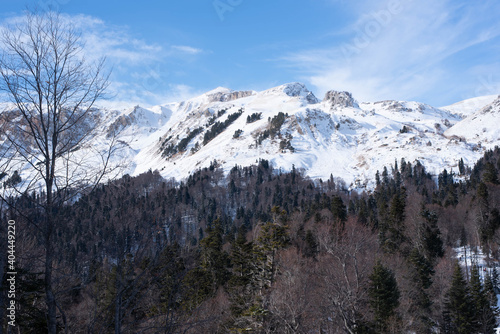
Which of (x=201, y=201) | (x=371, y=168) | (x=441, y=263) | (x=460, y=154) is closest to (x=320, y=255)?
(x=441, y=263)

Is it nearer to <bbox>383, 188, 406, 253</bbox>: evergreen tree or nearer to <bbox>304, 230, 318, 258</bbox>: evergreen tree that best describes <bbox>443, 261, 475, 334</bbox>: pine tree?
<bbox>383, 188, 406, 253</bbox>: evergreen tree

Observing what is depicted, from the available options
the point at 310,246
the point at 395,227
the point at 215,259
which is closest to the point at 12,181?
the point at 215,259

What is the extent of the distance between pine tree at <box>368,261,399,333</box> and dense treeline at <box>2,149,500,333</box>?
107mm

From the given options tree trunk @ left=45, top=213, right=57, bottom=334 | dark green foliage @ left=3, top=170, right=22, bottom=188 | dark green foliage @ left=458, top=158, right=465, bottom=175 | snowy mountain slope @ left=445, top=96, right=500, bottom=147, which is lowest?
tree trunk @ left=45, top=213, right=57, bottom=334

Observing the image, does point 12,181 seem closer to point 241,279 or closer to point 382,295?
point 241,279

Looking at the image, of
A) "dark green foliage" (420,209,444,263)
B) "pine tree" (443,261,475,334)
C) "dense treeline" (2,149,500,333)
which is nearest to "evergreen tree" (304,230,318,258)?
"dense treeline" (2,149,500,333)

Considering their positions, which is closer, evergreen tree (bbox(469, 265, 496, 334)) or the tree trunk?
the tree trunk

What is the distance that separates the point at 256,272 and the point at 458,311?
21.1 meters

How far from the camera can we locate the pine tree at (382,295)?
26828 mm

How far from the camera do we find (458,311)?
1213 inches

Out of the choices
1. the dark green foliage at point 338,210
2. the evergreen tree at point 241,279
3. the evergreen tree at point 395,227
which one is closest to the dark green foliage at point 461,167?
the dark green foliage at point 338,210

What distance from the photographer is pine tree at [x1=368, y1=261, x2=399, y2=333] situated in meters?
26.8

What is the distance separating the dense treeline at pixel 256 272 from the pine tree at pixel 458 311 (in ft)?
0.39

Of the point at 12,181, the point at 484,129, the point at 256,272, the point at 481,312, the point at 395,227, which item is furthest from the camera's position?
the point at 484,129
